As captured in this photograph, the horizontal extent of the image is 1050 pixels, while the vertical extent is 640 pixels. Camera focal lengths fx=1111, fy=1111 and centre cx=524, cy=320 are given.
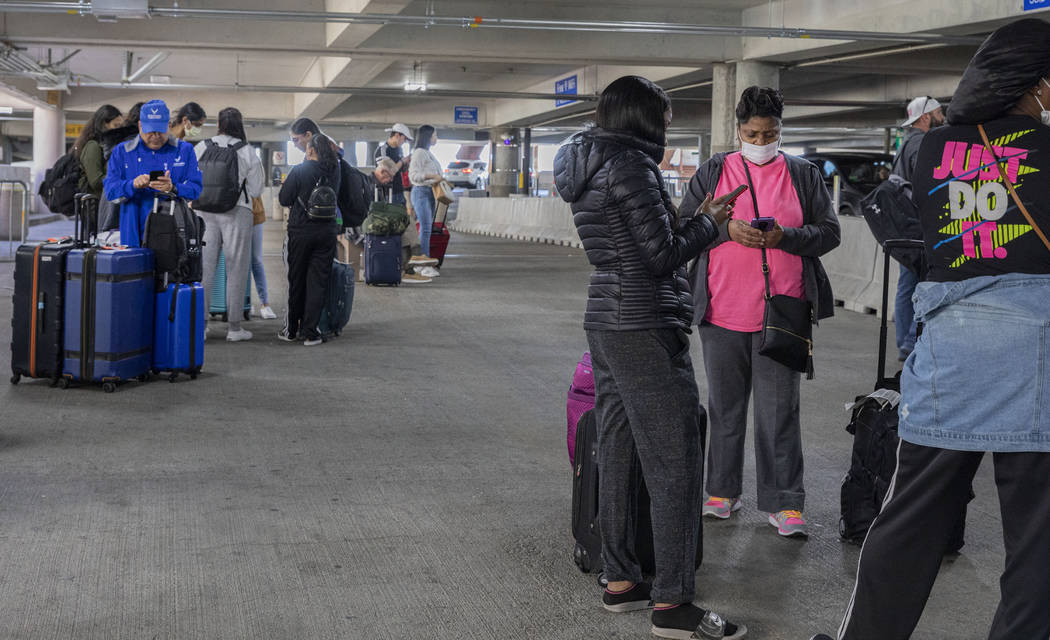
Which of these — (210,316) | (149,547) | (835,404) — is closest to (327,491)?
(149,547)

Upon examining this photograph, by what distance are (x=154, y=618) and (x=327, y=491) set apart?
150 cm

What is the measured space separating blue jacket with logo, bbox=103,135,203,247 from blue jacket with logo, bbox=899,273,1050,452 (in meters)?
5.87

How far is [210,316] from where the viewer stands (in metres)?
10.2

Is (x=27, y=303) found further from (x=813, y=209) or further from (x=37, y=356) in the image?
(x=813, y=209)

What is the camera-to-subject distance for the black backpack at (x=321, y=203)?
8609 mm

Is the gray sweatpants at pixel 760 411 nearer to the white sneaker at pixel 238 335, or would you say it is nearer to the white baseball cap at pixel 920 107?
the white baseball cap at pixel 920 107

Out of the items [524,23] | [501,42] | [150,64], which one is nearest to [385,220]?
[524,23]

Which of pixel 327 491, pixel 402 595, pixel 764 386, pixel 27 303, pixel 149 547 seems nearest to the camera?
pixel 402 595

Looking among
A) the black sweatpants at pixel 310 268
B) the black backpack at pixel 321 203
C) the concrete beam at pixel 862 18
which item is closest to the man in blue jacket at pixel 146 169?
the black backpack at pixel 321 203

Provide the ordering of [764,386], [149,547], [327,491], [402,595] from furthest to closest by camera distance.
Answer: [327,491] < [764,386] < [149,547] < [402,595]

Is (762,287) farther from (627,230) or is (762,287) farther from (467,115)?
(467,115)

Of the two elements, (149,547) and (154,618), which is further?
(149,547)

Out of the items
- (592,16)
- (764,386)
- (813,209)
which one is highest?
(592,16)

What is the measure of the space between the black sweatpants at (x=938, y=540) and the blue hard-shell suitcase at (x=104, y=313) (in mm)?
5216
